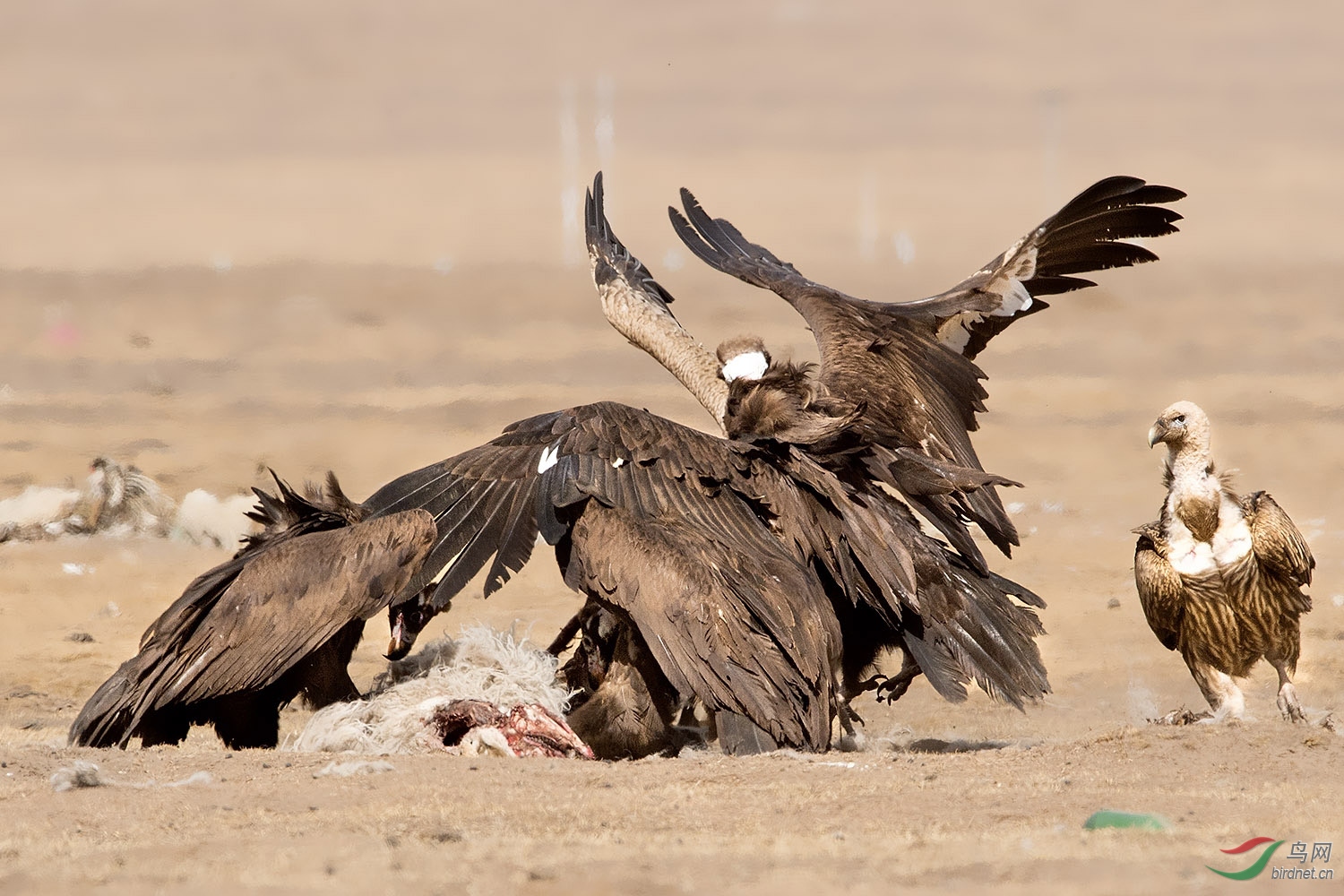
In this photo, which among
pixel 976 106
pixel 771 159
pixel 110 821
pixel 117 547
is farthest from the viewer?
pixel 976 106

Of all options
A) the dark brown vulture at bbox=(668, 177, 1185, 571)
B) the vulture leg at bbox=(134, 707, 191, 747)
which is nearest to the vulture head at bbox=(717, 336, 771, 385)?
the dark brown vulture at bbox=(668, 177, 1185, 571)

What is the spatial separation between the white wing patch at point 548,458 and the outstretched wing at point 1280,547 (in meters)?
2.93

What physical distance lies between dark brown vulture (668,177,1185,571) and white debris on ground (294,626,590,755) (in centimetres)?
213

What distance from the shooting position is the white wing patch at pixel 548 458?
7305mm

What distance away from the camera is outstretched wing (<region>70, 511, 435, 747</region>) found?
707cm

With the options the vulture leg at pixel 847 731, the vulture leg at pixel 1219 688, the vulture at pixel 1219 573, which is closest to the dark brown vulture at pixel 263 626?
the vulture leg at pixel 847 731

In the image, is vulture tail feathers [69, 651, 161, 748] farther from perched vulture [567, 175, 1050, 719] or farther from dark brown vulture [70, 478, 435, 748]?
perched vulture [567, 175, 1050, 719]

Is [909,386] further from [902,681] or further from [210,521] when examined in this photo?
[210,521]

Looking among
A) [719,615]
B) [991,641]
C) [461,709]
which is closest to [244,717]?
[461,709]

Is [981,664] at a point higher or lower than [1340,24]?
lower

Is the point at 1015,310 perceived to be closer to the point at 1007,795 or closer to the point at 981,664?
the point at 981,664

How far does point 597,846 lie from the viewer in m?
4.95

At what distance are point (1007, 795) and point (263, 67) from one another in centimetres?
4981

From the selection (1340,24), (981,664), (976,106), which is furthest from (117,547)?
(1340,24)
